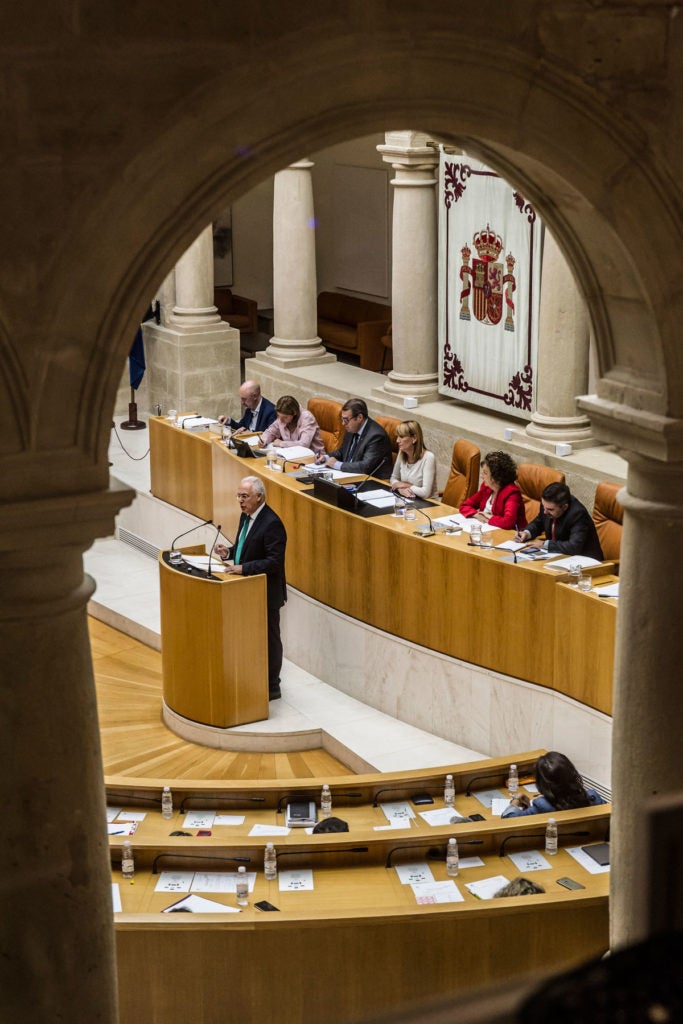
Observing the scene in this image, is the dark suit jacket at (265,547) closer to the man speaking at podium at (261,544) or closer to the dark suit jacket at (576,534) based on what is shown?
the man speaking at podium at (261,544)

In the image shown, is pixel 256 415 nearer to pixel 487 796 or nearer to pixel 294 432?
pixel 294 432

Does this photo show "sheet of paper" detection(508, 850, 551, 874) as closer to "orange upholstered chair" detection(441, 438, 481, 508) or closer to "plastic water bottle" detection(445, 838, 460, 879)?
"plastic water bottle" detection(445, 838, 460, 879)

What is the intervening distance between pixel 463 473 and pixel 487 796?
2.90 meters

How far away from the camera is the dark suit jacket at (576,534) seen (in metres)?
6.97

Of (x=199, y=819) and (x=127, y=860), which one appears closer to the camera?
(x=127, y=860)

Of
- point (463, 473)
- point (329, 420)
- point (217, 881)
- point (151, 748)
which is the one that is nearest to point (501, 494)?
point (463, 473)

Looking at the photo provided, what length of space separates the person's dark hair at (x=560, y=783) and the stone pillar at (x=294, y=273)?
22.1ft

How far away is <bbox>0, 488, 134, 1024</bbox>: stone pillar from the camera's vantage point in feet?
9.77

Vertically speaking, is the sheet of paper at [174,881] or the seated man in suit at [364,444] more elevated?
the seated man in suit at [364,444]

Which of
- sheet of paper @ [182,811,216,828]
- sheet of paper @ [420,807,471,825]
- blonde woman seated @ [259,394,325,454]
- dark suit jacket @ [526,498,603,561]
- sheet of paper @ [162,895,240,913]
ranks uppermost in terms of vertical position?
blonde woman seated @ [259,394,325,454]

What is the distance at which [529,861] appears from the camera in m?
5.35

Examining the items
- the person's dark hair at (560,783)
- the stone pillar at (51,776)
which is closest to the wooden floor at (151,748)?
the person's dark hair at (560,783)

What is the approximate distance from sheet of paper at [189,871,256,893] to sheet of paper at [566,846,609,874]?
129cm

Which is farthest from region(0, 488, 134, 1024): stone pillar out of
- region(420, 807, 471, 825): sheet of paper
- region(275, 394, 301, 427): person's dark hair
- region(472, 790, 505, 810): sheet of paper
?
region(275, 394, 301, 427): person's dark hair
